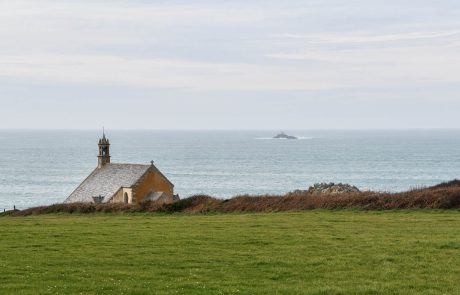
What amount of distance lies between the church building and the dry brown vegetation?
92.7ft

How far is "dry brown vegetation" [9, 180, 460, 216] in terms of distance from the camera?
38781mm

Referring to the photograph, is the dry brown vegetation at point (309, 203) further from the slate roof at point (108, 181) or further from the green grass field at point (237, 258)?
the slate roof at point (108, 181)

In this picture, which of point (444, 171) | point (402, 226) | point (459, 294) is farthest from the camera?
point (444, 171)

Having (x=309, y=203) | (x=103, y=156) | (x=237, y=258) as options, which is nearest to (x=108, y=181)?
(x=103, y=156)

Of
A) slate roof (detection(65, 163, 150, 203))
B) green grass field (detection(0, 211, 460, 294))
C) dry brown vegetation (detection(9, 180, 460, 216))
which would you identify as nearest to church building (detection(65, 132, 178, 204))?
slate roof (detection(65, 163, 150, 203))

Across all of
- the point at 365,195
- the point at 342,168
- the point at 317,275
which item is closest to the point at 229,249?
the point at 317,275

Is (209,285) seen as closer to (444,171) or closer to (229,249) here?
(229,249)

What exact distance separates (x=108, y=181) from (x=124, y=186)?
3463 millimetres

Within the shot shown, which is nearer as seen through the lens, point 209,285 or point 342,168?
point 209,285

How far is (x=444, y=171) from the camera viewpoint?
574 feet

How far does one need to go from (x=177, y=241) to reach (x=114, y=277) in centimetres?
681

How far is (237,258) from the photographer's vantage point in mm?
22578

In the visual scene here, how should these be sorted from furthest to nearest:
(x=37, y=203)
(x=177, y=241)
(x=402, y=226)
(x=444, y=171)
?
(x=444, y=171) → (x=37, y=203) → (x=402, y=226) → (x=177, y=241)

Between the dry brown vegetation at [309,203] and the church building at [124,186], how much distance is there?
28.3 metres
